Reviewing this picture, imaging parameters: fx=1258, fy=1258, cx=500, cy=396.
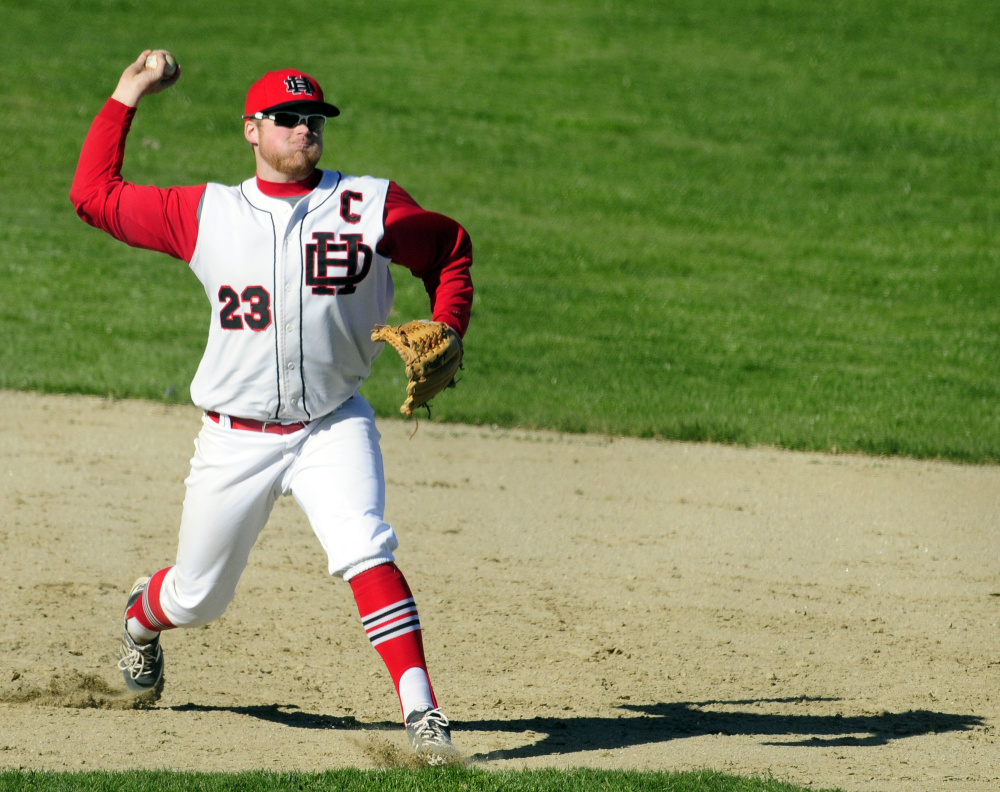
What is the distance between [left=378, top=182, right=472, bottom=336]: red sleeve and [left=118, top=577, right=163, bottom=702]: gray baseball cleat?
1.72m

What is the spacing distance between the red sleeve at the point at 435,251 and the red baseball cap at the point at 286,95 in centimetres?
40

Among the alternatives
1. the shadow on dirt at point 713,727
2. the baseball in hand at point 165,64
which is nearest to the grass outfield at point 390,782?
the shadow on dirt at point 713,727

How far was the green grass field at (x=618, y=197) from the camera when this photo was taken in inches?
393

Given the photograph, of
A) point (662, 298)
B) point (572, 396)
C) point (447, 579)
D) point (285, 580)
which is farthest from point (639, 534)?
point (662, 298)

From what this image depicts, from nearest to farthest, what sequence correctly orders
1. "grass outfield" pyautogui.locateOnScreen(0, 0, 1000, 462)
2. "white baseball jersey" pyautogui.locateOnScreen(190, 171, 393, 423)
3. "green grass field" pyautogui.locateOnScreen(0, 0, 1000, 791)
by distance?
"white baseball jersey" pyautogui.locateOnScreen(190, 171, 393, 423)
"green grass field" pyautogui.locateOnScreen(0, 0, 1000, 791)
"grass outfield" pyautogui.locateOnScreen(0, 0, 1000, 462)

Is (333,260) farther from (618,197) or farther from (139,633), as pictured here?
(618,197)

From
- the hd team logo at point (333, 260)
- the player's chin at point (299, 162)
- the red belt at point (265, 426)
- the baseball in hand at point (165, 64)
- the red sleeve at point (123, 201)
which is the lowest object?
the red belt at point (265, 426)

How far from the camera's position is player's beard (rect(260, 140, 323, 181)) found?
4336mm

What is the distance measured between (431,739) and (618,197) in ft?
41.9

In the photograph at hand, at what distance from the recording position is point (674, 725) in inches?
197

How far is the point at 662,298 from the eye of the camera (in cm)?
1280

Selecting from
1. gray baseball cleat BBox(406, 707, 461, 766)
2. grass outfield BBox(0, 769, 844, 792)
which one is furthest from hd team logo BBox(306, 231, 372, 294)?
grass outfield BBox(0, 769, 844, 792)

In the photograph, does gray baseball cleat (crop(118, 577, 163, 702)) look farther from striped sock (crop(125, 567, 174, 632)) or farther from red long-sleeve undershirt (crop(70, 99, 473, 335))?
red long-sleeve undershirt (crop(70, 99, 473, 335))

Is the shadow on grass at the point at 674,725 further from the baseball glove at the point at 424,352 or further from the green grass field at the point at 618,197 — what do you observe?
the baseball glove at the point at 424,352
